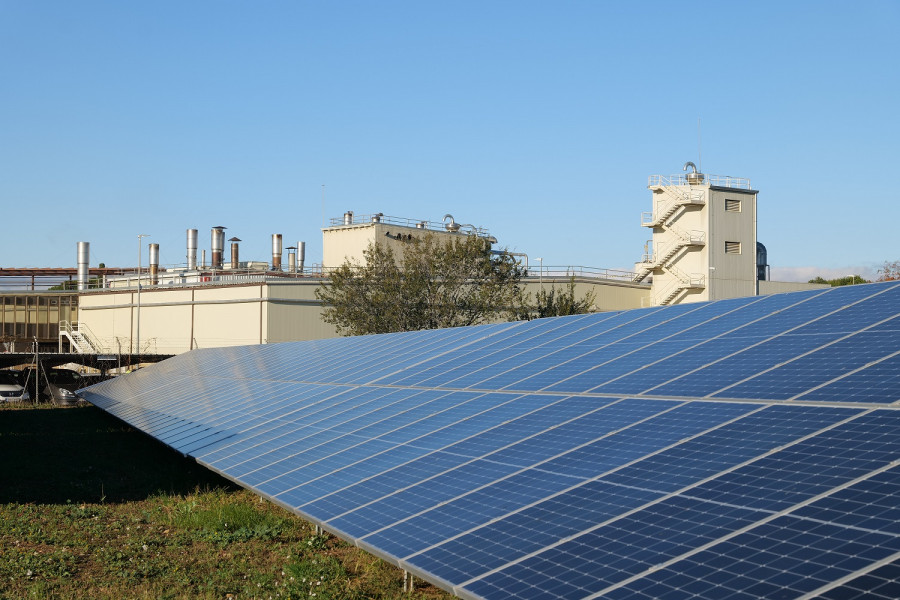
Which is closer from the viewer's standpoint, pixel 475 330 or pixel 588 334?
pixel 588 334

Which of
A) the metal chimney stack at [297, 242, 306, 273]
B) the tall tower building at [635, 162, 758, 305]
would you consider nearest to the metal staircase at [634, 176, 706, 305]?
the tall tower building at [635, 162, 758, 305]

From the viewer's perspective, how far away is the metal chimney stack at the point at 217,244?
7931 centimetres

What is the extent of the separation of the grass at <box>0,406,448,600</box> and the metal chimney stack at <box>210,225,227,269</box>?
5899 cm

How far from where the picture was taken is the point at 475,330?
821 inches

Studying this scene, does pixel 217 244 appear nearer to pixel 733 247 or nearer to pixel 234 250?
pixel 234 250

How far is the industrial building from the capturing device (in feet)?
199

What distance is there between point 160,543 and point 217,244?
227ft

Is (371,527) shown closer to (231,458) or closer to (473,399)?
(473,399)

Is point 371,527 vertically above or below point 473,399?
below

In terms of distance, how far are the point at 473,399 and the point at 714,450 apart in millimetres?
5624

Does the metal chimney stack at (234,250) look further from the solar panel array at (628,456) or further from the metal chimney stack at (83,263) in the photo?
the solar panel array at (628,456)

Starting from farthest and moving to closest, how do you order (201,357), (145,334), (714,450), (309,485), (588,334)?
(145,334)
(201,357)
(588,334)
(309,485)
(714,450)

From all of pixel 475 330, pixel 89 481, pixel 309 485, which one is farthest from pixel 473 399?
pixel 89 481

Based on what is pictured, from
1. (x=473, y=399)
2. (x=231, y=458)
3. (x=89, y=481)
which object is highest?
(x=473, y=399)
